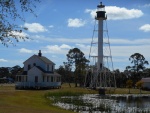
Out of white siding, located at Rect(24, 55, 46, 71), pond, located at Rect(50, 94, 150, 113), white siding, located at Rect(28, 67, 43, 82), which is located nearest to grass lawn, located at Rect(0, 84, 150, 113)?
pond, located at Rect(50, 94, 150, 113)

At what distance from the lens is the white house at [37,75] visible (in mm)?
72125

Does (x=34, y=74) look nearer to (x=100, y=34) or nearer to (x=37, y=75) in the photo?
(x=37, y=75)

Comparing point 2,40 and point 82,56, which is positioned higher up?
point 82,56

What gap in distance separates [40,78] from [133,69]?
55.5 meters

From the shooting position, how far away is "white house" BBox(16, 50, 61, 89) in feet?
Answer: 237

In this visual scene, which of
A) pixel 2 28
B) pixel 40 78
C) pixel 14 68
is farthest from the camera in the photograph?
pixel 14 68

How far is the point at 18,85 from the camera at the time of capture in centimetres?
7275

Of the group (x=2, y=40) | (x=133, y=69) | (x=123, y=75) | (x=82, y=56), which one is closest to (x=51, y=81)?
(x=82, y=56)

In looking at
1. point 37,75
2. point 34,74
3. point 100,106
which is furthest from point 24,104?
point 34,74

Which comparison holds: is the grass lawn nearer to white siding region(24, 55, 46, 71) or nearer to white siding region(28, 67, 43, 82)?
white siding region(28, 67, 43, 82)

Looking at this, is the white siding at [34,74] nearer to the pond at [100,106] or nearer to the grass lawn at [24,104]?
the grass lawn at [24,104]

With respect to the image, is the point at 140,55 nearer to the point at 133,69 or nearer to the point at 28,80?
the point at 133,69

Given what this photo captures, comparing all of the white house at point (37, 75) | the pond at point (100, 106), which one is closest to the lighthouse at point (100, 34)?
the white house at point (37, 75)

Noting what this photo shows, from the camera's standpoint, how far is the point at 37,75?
72.8 metres
